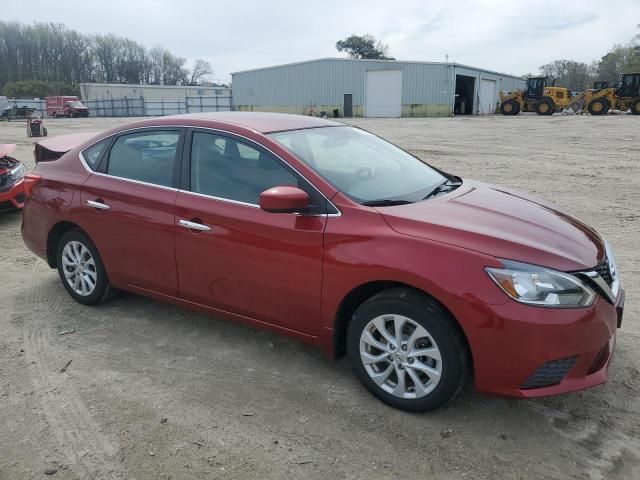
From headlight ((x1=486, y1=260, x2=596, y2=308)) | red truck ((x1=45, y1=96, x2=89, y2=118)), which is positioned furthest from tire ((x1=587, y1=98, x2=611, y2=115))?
red truck ((x1=45, y1=96, x2=89, y2=118))

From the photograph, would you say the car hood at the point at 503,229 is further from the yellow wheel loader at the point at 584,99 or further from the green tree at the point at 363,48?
the green tree at the point at 363,48

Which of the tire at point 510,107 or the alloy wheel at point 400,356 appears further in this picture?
the tire at point 510,107

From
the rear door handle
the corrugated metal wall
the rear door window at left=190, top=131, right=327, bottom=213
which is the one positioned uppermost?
A: the corrugated metal wall

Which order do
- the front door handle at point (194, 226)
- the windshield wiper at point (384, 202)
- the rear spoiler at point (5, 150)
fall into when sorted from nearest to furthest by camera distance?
the windshield wiper at point (384, 202)
the front door handle at point (194, 226)
the rear spoiler at point (5, 150)

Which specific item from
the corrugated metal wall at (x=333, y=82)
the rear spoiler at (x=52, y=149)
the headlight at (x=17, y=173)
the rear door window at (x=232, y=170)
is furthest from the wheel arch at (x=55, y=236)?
the corrugated metal wall at (x=333, y=82)

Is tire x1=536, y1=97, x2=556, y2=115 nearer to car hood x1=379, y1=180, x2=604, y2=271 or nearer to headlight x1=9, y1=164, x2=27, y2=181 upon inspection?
headlight x1=9, y1=164, x2=27, y2=181

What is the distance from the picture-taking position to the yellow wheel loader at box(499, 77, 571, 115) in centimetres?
3781

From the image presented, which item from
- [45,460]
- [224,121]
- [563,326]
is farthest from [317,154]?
[45,460]

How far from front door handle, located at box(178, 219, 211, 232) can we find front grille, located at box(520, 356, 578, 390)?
2136mm

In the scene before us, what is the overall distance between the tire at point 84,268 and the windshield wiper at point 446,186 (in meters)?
2.70

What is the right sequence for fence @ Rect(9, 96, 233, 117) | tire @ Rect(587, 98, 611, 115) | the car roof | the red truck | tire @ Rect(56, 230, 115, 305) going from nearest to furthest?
the car roof, tire @ Rect(56, 230, 115, 305), tire @ Rect(587, 98, 611, 115), the red truck, fence @ Rect(9, 96, 233, 117)

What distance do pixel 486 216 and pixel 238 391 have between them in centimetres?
183

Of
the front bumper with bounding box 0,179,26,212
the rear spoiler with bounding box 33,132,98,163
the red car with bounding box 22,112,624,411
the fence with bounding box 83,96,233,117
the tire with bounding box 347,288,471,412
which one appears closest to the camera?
the red car with bounding box 22,112,624,411

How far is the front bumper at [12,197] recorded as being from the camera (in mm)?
7242
